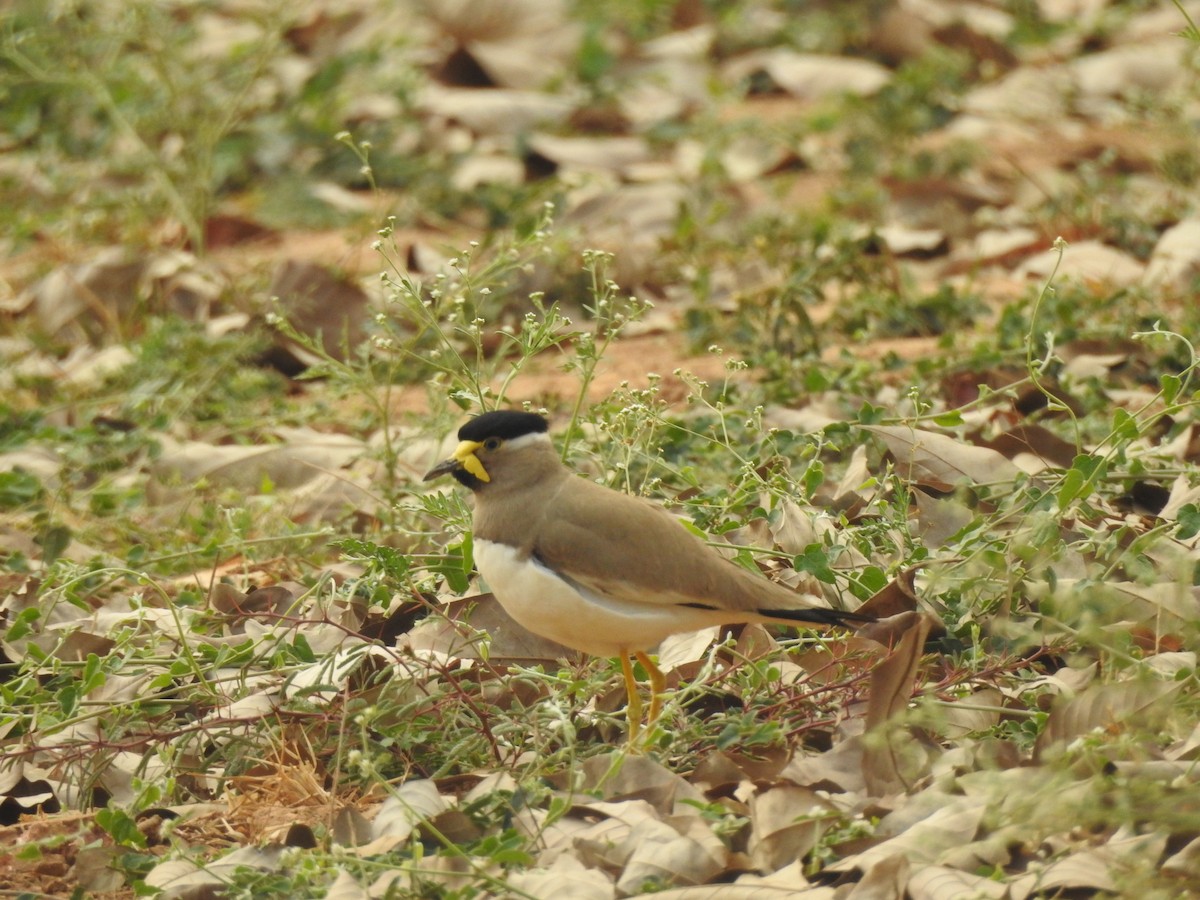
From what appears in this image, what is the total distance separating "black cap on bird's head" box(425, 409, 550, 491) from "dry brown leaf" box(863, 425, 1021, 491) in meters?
1.17

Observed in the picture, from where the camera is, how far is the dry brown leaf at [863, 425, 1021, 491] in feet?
14.9

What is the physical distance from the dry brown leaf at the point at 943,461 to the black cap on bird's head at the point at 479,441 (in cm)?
117

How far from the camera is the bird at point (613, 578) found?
3572 mm

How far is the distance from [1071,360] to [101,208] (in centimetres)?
546

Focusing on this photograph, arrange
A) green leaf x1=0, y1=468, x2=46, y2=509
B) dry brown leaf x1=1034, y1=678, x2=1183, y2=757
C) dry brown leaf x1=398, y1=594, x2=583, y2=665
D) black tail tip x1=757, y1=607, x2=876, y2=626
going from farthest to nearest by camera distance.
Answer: green leaf x1=0, y1=468, x2=46, y2=509, dry brown leaf x1=398, y1=594, x2=583, y2=665, black tail tip x1=757, y1=607, x2=876, y2=626, dry brown leaf x1=1034, y1=678, x2=1183, y2=757

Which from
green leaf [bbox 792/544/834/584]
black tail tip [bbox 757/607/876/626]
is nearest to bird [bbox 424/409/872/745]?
black tail tip [bbox 757/607/876/626]

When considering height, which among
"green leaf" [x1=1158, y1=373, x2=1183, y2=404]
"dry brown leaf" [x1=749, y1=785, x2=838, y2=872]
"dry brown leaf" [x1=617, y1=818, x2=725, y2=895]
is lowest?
"dry brown leaf" [x1=749, y1=785, x2=838, y2=872]

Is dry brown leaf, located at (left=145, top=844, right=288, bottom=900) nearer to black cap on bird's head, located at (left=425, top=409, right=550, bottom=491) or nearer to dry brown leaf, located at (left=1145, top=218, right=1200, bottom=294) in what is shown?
black cap on bird's head, located at (left=425, top=409, right=550, bottom=491)

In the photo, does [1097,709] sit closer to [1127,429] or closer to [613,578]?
[1127,429]

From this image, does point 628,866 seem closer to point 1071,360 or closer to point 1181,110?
point 1071,360

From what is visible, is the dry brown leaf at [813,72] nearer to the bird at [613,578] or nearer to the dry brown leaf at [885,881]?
the bird at [613,578]

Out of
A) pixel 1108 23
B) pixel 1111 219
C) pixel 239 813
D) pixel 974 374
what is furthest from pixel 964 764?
pixel 1108 23

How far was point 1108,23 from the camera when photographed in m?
11.5

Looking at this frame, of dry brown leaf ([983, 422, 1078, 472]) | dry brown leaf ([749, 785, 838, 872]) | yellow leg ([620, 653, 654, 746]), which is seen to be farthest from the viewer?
dry brown leaf ([983, 422, 1078, 472])
